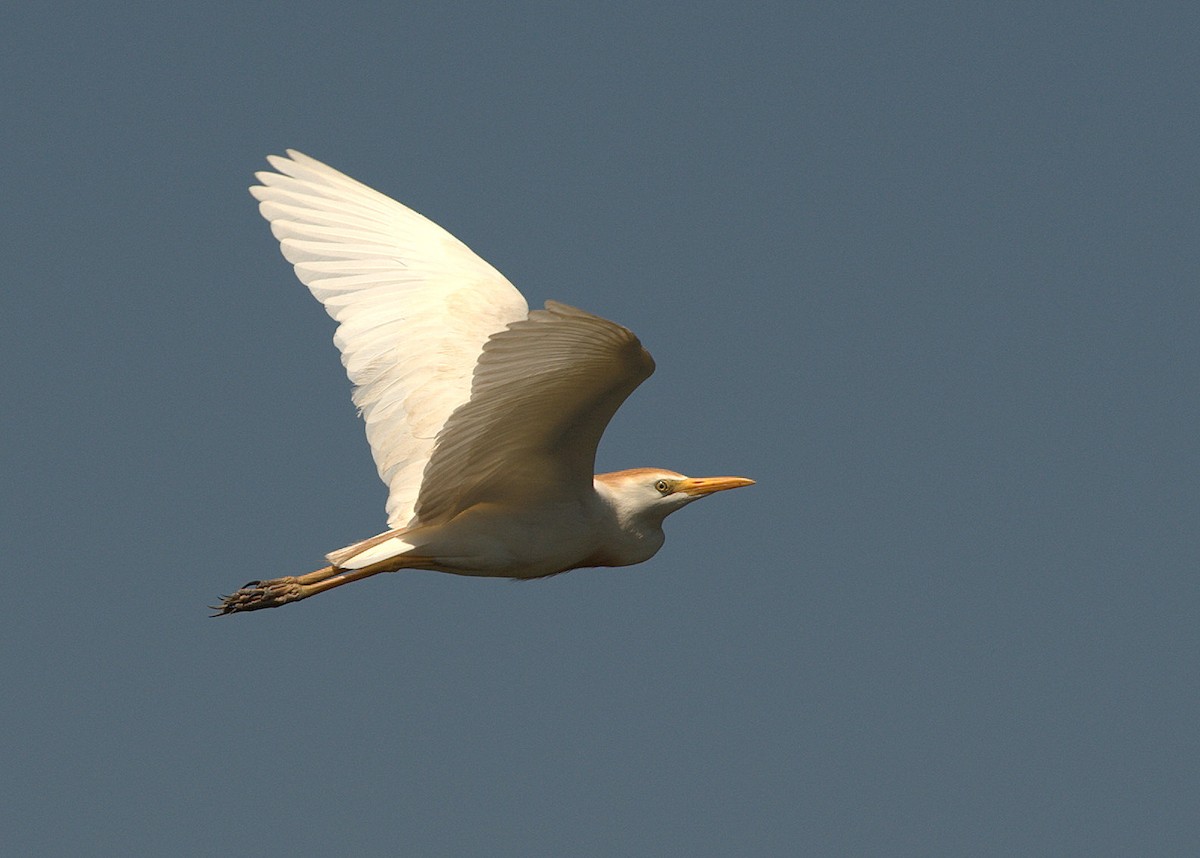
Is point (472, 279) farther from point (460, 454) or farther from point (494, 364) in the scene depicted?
point (494, 364)

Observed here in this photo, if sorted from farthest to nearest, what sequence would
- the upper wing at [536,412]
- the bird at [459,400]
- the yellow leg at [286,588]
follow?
the yellow leg at [286,588], the bird at [459,400], the upper wing at [536,412]

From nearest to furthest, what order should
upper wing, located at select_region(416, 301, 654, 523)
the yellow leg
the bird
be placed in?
upper wing, located at select_region(416, 301, 654, 523) < the bird < the yellow leg

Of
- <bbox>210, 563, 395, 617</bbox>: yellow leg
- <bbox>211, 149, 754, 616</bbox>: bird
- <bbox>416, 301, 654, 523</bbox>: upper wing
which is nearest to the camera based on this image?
<bbox>416, 301, 654, 523</bbox>: upper wing

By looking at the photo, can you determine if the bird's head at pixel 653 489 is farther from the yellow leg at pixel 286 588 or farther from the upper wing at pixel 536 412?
the yellow leg at pixel 286 588

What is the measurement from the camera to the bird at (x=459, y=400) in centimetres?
1004

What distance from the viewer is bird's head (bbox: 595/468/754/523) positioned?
1233 cm

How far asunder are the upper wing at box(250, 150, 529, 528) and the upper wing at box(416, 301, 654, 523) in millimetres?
1106

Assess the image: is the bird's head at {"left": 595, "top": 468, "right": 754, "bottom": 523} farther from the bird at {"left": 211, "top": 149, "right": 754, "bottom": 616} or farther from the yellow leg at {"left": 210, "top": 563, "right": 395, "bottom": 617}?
the yellow leg at {"left": 210, "top": 563, "right": 395, "bottom": 617}

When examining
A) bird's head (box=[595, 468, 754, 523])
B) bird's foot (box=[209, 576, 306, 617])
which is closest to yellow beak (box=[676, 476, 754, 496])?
bird's head (box=[595, 468, 754, 523])

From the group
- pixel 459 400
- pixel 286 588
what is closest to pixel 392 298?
pixel 459 400

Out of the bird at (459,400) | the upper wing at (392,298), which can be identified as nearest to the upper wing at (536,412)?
the bird at (459,400)

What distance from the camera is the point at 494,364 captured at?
971 centimetres

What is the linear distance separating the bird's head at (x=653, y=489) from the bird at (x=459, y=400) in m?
0.01

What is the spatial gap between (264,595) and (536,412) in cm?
304
